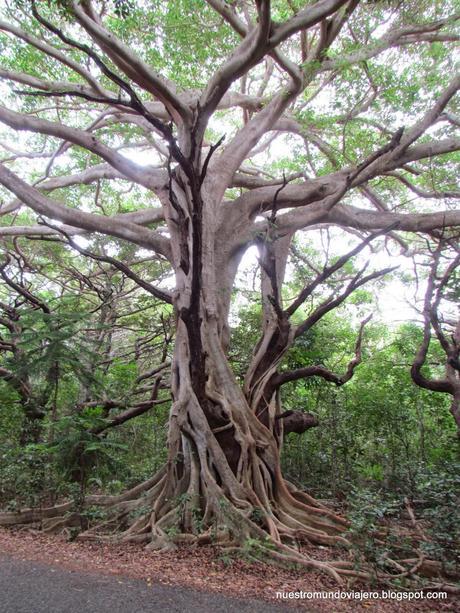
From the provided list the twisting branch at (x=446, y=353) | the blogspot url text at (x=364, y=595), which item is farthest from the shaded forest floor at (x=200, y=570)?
the twisting branch at (x=446, y=353)

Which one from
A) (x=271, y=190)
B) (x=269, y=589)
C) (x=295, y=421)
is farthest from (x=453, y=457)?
(x=271, y=190)

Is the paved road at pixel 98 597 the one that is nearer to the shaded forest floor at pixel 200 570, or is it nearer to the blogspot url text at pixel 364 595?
the shaded forest floor at pixel 200 570

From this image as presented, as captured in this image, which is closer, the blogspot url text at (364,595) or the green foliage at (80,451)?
the blogspot url text at (364,595)

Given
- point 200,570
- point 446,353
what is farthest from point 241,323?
point 200,570

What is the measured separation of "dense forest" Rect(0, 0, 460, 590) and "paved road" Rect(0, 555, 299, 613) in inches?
39.7

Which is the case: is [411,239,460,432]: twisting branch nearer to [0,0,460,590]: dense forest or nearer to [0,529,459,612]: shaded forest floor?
[0,0,460,590]: dense forest

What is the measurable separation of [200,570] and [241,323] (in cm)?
569

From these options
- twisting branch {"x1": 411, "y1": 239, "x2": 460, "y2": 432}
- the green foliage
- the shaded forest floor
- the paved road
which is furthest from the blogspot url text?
the green foliage

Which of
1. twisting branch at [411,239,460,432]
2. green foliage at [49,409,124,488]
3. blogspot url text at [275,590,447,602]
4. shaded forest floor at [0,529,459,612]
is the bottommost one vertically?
blogspot url text at [275,590,447,602]

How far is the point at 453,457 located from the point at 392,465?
982mm

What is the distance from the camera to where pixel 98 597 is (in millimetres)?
2795

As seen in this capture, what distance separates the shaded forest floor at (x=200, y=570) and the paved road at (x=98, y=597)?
14 centimetres

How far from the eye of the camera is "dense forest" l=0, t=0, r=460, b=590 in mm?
4328

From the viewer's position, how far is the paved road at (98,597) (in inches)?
104
